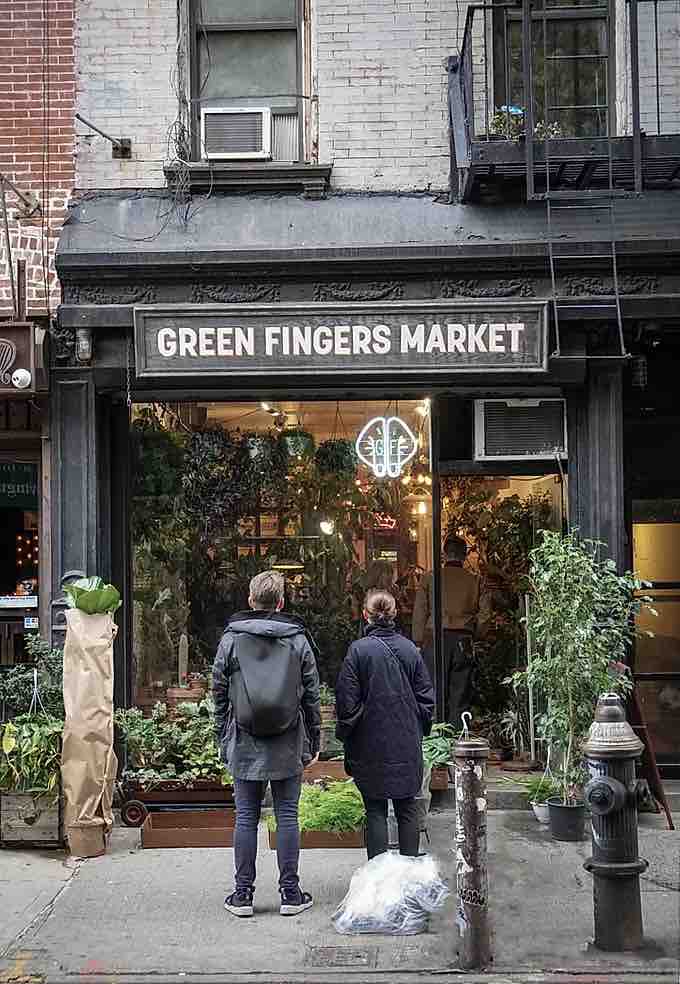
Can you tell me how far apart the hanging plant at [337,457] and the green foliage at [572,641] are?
5.96ft

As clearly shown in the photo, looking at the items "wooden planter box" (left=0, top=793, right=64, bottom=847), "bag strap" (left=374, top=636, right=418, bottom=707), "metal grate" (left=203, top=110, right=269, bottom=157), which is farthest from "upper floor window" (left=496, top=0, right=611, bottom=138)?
"wooden planter box" (left=0, top=793, right=64, bottom=847)

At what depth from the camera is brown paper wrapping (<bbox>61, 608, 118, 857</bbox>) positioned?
26.4 ft

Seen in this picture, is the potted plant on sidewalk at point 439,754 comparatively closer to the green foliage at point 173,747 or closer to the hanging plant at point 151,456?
the green foliage at point 173,747

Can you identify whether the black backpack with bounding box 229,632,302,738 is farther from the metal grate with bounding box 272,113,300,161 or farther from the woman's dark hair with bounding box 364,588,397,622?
the metal grate with bounding box 272,113,300,161

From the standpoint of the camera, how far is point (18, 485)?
9758mm

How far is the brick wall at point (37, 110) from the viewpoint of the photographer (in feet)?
30.5

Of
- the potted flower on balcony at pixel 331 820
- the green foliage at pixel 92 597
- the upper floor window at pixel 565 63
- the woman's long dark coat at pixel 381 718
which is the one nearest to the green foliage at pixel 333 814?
the potted flower on balcony at pixel 331 820

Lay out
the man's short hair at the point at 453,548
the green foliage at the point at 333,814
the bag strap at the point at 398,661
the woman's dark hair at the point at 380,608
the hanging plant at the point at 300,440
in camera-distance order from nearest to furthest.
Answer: the bag strap at the point at 398,661, the woman's dark hair at the point at 380,608, the green foliage at the point at 333,814, the hanging plant at the point at 300,440, the man's short hair at the point at 453,548

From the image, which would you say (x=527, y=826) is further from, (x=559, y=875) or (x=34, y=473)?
(x=34, y=473)

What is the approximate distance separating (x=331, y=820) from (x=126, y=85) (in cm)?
580

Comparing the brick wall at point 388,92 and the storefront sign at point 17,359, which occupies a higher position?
the brick wall at point 388,92

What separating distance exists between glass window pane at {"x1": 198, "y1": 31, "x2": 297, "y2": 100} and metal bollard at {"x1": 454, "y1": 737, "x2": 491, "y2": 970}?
5988 mm

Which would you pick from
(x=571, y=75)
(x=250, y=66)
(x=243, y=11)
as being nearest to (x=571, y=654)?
(x=571, y=75)

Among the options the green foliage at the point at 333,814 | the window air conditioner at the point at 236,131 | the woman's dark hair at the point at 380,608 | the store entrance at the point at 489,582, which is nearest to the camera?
the woman's dark hair at the point at 380,608
